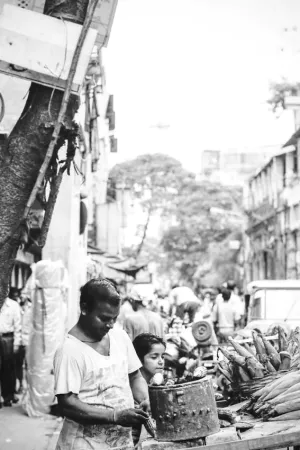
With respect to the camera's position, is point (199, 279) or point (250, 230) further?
point (199, 279)

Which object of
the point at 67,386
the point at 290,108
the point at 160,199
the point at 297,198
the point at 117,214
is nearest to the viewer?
the point at 67,386

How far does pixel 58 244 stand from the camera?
52.8ft

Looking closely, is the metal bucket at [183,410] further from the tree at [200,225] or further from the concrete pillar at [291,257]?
the tree at [200,225]

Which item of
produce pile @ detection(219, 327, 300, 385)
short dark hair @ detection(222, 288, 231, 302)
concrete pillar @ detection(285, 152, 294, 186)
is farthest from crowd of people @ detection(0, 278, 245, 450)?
concrete pillar @ detection(285, 152, 294, 186)

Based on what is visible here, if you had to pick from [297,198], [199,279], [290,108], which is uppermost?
[290,108]

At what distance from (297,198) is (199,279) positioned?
20804 mm

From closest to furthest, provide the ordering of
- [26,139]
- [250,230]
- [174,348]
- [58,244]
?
[26,139] → [174,348] → [58,244] → [250,230]

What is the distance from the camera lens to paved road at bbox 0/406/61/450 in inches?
399

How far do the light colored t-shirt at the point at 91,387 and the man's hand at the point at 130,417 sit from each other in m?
0.21

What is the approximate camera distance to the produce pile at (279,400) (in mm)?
5105

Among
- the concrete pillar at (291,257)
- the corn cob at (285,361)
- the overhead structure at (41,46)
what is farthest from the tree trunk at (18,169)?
the concrete pillar at (291,257)

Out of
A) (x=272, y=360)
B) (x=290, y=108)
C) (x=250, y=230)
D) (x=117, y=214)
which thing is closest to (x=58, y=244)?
(x=272, y=360)

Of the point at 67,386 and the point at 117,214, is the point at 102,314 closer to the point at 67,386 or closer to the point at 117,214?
the point at 67,386

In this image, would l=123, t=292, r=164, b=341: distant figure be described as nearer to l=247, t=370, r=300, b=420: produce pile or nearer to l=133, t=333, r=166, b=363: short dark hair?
l=133, t=333, r=166, b=363: short dark hair
